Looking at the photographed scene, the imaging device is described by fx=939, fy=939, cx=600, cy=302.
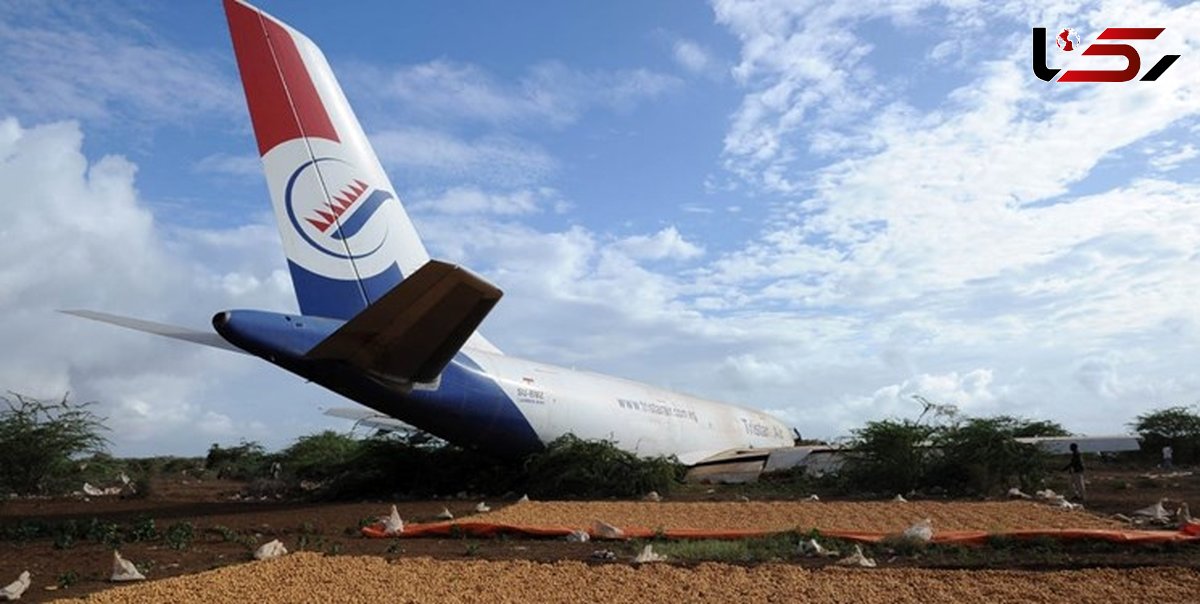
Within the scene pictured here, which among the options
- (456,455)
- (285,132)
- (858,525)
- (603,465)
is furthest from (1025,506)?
(285,132)

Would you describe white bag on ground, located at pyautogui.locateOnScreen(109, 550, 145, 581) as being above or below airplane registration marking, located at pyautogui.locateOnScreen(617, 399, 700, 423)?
below

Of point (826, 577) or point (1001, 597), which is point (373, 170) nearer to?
point (826, 577)

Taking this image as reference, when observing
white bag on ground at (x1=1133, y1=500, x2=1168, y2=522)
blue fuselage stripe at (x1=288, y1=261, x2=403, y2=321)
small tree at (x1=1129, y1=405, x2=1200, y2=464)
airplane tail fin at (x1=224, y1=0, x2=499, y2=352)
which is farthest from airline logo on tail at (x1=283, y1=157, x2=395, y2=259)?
small tree at (x1=1129, y1=405, x2=1200, y2=464)

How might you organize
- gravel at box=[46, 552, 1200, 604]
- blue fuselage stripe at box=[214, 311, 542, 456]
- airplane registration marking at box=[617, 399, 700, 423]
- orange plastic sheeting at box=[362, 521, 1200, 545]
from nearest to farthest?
gravel at box=[46, 552, 1200, 604]
orange plastic sheeting at box=[362, 521, 1200, 545]
blue fuselage stripe at box=[214, 311, 542, 456]
airplane registration marking at box=[617, 399, 700, 423]

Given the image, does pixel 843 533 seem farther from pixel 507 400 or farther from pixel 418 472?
pixel 418 472

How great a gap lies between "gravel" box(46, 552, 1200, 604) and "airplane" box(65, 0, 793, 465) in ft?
13.3

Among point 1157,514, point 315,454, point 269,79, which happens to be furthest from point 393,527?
point 315,454

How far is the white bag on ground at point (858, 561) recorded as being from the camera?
7.83m

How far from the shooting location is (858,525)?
11422mm

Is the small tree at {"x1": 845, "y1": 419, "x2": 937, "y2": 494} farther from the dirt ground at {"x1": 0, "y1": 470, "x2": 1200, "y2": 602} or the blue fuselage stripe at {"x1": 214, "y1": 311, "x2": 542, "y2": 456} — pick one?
the blue fuselage stripe at {"x1": 214, "y1": 311, "x2": 542, "y2": 456}

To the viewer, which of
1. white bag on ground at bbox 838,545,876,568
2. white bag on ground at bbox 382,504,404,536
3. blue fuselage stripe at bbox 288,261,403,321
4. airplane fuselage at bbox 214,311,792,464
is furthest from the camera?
blue fuselage stripe at bbox 288,261,403,321

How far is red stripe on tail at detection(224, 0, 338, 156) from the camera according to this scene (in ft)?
44.6

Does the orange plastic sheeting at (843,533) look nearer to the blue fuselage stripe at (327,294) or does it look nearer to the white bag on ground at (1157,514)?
the white bag on ground at (1157,514)

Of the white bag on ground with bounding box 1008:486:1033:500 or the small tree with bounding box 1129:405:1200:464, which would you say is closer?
the white bag on ground with bounding box 1008:486:1033:500
